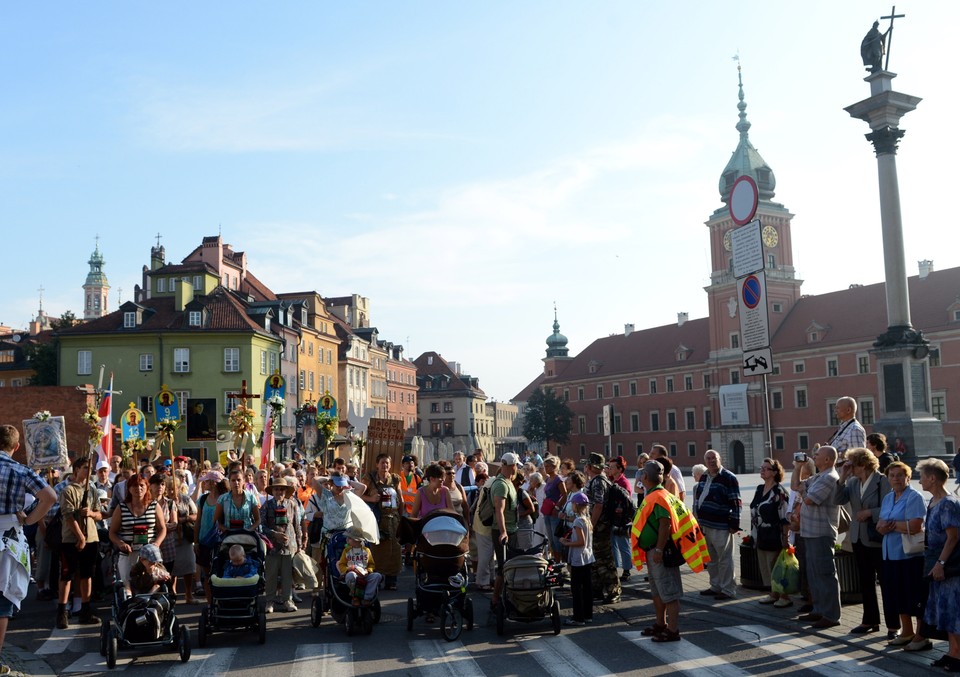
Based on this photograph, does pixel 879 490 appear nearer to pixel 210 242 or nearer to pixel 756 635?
pixel 756 635

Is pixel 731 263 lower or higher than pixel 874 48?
higher

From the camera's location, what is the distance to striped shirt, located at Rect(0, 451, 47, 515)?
800cm

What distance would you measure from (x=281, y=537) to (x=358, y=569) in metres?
1.79

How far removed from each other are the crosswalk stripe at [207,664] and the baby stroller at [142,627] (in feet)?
0.53

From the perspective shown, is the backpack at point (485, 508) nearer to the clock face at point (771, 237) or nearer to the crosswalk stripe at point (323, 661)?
the crosswalk stripe at point (323, 661)

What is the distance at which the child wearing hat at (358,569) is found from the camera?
1023cm

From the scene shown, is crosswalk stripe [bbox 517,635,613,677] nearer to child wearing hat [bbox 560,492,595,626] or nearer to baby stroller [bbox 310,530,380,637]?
child wearing hat [bbox 560,492,595,626]

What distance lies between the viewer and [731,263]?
82.3m

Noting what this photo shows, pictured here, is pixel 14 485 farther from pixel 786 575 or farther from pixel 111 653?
pixel 786 575

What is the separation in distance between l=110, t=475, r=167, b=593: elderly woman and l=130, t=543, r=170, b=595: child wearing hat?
537 mm

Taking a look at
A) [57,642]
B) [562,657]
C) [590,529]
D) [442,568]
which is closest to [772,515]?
[590,529]

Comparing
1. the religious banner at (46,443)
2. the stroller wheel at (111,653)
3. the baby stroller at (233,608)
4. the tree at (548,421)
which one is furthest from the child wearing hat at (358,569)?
the tree at (548,421)

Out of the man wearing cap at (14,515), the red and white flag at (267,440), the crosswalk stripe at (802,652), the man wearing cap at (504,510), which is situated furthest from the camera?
the red and white flag at (267,440)

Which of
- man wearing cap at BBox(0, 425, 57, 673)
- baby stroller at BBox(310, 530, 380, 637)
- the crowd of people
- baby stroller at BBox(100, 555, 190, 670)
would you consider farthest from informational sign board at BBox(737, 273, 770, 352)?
man wearing cap at BBox(0, 425, 57, 673)
